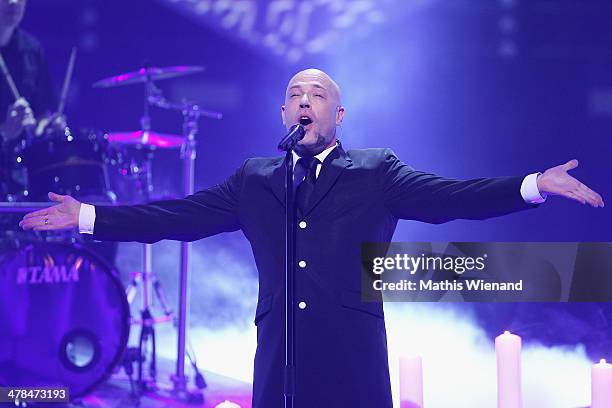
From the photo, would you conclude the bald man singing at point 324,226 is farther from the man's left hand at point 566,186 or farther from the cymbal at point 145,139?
the cymbal at point 145,139

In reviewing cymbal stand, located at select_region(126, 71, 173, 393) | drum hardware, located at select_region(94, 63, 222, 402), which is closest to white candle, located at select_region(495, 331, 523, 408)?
drum hardware, located at select_region(94, 63, 222, 402)

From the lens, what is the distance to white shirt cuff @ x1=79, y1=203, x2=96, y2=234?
267cm

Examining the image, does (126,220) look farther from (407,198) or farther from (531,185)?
(531,185)

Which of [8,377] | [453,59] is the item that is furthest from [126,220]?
[453,59]

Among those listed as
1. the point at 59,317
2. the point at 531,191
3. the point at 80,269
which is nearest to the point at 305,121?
the point at 531,191

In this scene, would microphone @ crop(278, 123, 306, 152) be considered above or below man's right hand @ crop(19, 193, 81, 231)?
above

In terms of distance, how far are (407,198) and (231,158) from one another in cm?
169

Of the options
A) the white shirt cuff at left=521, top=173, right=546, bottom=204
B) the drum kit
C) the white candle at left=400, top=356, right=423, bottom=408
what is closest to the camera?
the white shirt cuff at left=521, top=173, right=546, bottom=204

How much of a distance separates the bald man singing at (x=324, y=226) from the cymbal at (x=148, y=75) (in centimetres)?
144

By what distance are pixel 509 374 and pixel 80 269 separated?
93.4 inches

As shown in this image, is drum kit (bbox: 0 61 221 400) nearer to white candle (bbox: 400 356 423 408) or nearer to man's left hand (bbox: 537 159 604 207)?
white candle (bbox: 400 356 423 408)

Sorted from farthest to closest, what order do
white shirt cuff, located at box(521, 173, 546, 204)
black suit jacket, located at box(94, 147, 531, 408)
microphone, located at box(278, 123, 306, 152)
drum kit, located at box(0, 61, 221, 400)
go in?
drum kit, located at box(0, 61, 221, 400) → black suit jacket, located at box(94, 147, 531, 408) → white shirt cuff, located at box(521, 173, 546, 204) → microphone, located at box(278, 123, 306, 152)

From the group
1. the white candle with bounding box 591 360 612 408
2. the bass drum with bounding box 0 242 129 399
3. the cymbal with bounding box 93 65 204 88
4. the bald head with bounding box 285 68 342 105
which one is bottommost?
the white candle with bounding box 591 360 612 408

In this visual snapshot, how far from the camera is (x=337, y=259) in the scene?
99.4 inches
